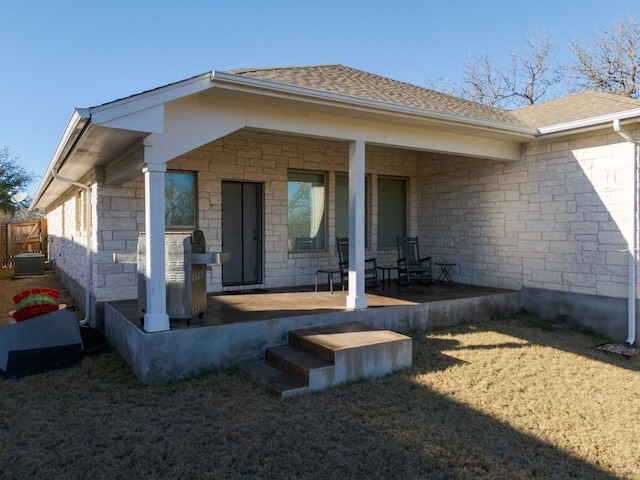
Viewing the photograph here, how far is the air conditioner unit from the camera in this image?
46.9 feet

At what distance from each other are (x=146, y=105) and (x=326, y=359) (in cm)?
296

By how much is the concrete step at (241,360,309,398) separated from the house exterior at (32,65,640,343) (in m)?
1.07

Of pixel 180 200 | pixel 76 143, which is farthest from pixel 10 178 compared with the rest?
pixel 76 143

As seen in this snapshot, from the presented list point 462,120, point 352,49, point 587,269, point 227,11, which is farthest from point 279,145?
point 352,49

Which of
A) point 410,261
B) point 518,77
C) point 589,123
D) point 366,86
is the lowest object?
point 410,261

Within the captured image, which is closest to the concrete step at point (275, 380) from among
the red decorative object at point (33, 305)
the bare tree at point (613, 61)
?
the red decorative object at point (33, 305)

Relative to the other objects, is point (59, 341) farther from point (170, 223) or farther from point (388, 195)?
point (388, 195)

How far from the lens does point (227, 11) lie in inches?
450

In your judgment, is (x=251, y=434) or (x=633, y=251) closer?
(x=251, y=434)

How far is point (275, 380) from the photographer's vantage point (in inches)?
167

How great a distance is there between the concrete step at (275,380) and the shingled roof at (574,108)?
535cm

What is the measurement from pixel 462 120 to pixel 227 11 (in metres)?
8.19

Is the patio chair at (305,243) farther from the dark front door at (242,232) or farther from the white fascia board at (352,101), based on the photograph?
the white fascia board at (352,101)

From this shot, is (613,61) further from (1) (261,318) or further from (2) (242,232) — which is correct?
(1) (261,318)
